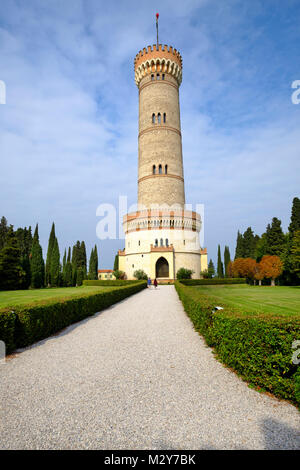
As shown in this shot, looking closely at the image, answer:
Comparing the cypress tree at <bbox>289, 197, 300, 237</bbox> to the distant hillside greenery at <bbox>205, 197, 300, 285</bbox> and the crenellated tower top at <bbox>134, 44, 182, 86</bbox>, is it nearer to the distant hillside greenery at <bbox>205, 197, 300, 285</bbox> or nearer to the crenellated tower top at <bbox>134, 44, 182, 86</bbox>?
the distant hillside greenery at <bbox>205, 197, 300, 285</bbox>

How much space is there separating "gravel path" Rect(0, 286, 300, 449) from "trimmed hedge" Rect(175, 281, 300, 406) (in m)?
0.21

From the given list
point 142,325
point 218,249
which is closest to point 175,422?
point 142,325

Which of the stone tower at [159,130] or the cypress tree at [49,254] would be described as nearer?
the stone tower at [159,130]

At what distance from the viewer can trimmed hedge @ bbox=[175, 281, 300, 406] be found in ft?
14.0

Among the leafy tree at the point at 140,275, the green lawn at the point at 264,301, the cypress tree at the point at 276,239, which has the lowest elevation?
the green lawn at the point at 264,301

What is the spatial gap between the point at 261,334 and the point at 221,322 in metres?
1.37

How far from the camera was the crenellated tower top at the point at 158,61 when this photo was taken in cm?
3991

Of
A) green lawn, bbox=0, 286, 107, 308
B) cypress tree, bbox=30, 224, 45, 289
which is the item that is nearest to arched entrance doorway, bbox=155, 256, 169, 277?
cypress tree, bbox=30, 224, 45, 289

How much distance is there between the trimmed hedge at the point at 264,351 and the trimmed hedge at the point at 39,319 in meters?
5.34

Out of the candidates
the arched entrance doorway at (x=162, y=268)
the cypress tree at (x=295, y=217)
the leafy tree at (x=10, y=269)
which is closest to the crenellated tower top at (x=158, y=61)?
the cypress tree at (x=295, y=217)

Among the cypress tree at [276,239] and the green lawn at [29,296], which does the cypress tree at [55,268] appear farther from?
the cypress tree at [276,239]

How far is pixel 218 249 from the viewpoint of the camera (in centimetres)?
6412

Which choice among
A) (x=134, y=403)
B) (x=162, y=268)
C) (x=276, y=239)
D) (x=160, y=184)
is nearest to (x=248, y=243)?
(x=276, y=239)
